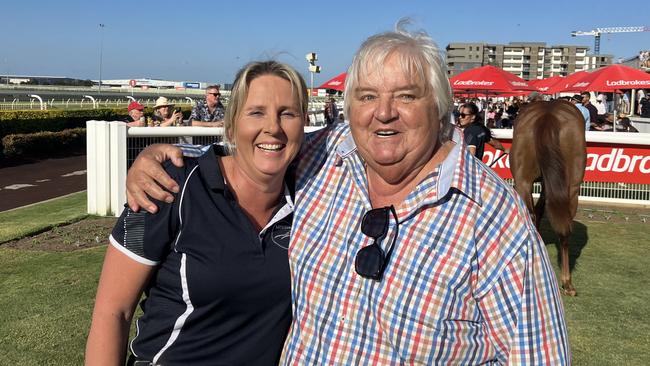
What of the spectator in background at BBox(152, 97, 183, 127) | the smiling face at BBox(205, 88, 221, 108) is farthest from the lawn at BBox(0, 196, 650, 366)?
the spectator in background at BBox(152, 97, 183, 127)

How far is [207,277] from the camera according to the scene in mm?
1972

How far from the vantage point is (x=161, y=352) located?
6.78 feet

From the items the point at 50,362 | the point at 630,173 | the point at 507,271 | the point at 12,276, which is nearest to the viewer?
the point at 507,271

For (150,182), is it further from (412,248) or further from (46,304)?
(46,304)

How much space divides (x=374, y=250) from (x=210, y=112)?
8.27m

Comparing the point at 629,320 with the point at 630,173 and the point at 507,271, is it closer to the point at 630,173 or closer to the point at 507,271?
the point at 507,271

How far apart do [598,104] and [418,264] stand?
22747 millimetres

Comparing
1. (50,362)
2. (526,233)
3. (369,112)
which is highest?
(369,112)

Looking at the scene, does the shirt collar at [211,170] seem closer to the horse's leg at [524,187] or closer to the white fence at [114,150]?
the horse's leg at [524,187]

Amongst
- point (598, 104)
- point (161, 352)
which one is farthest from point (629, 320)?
point (598, 104)

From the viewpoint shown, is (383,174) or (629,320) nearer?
(383,174)

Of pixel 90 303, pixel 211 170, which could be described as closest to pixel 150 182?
pixel 211 170

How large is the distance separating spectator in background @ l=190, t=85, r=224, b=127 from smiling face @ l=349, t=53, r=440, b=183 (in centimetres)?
770

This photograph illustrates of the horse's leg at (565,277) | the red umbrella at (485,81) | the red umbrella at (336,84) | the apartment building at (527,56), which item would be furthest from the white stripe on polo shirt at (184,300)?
the apartment building at (527,56)
